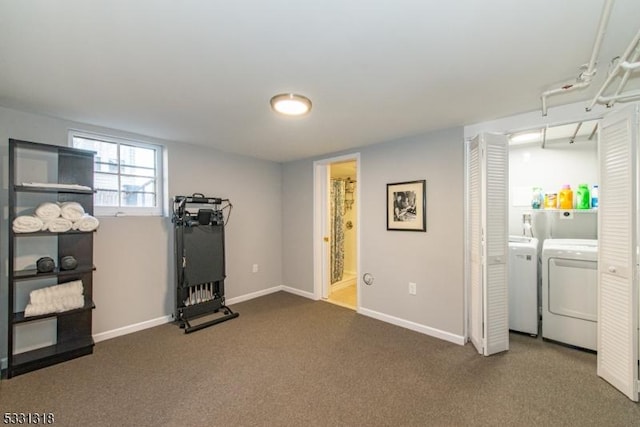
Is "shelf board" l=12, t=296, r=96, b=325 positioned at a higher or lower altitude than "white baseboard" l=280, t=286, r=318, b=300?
higher

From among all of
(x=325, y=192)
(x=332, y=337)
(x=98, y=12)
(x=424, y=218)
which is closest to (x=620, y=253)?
(x=424, y=218)

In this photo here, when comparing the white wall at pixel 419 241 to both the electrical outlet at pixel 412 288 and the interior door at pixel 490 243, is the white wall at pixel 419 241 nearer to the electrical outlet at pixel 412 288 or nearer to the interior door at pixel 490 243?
the electrical outlet at pixel 412 288

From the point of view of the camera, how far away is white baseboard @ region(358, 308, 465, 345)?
2.92 m

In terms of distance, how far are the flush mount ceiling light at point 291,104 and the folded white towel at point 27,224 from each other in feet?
7.33

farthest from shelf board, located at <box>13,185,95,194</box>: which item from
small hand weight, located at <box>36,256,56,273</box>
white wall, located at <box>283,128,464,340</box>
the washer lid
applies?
the washer lid

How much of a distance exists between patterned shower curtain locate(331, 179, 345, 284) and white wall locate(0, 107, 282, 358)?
0.94 m

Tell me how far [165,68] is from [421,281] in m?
3.11

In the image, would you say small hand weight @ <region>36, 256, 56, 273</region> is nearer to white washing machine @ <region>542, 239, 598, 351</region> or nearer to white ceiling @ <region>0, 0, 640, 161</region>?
white ceiling @ <region>0, 0, 640, 161</region>

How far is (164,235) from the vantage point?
3426 mm

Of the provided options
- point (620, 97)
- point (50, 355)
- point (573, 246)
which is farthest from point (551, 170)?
point (50, 355)

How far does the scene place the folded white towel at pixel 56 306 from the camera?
A: 2363mm

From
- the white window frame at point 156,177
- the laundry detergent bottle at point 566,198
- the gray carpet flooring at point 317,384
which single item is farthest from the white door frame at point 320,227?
the laundry detergent bottle at point 566,198

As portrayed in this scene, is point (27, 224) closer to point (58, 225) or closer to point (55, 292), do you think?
point (58, 225)

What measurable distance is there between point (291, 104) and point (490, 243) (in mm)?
2216
